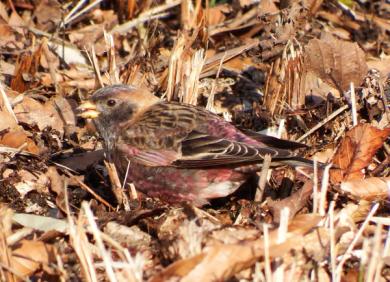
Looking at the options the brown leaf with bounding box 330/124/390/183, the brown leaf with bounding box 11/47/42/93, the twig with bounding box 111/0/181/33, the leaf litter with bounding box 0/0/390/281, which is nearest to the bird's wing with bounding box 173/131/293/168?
the leaf litter with bounding box 0/0/390/281

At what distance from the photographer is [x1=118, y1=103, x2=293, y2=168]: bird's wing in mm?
5664

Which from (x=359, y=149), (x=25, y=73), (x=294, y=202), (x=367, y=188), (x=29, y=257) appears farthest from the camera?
(x=25, y=73)

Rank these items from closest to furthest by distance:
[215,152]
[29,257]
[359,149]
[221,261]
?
1. [221,261]
2. [29,257]
3. [215,152]
4. [359,149]

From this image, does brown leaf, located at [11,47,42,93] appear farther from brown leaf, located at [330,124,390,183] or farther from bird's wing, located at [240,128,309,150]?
brown leaf, located at [330,124,390,183]

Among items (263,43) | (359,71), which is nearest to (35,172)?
(263,43)

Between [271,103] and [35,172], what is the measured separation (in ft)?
5.84

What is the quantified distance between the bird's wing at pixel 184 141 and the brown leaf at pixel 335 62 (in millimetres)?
1004

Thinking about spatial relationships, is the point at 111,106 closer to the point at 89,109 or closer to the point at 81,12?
the point at 89,109

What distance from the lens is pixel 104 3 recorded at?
830 centimetres

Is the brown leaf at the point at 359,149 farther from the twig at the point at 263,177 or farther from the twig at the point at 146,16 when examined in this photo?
the twig at the point at 146,16

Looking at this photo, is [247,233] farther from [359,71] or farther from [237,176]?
[359,71]

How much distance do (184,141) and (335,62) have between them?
4.82 ft

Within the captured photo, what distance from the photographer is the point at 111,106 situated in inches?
250

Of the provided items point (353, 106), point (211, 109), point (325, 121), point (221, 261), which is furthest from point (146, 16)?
point (221, 261)
